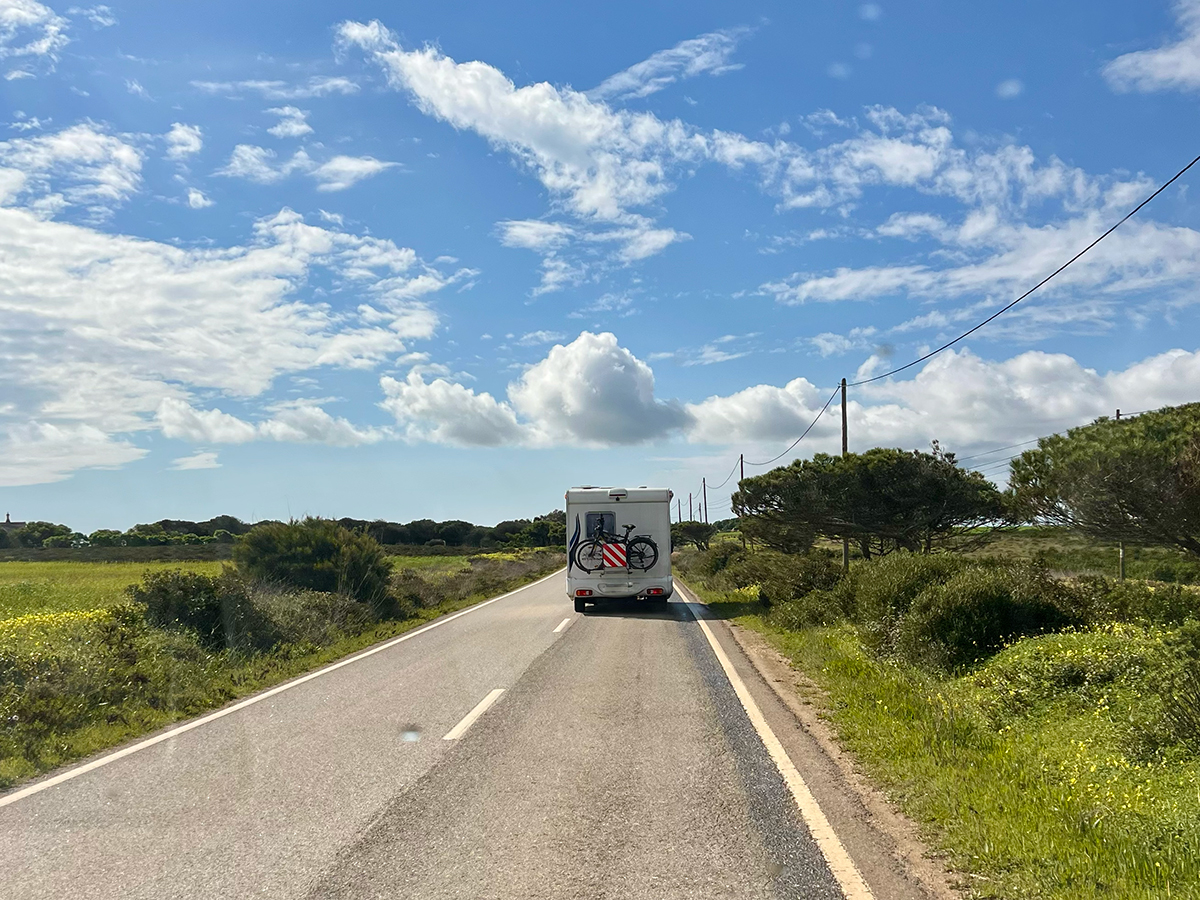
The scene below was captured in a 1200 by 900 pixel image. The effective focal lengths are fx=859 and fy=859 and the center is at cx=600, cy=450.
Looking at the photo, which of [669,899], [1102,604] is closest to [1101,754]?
[669,899]

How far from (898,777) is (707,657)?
24.5 ft

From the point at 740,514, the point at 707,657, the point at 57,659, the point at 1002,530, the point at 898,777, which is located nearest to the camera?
the point at 898,777

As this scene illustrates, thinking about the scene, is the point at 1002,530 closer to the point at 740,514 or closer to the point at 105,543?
the point at 740,514

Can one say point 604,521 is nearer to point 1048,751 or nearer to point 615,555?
point 615,555

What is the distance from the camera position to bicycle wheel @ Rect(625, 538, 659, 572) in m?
22.6

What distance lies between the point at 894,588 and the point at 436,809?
1060cm

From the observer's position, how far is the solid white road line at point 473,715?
27.2ft

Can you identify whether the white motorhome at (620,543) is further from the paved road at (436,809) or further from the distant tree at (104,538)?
the distant tree at (104,538)

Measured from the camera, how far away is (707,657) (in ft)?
45.6

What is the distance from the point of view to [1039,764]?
265 inches

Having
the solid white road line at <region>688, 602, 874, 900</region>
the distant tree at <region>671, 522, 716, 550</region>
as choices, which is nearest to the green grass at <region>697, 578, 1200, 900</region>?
the solid white road line at <region>688, 602, 874, 900</region>

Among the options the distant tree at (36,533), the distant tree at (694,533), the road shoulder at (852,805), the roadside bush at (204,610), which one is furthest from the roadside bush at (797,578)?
the distant tree at (36,533)

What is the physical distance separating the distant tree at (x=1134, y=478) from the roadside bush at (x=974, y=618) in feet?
15.3

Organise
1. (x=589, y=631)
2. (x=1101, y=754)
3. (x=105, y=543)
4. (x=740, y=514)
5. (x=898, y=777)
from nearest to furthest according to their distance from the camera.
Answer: (x=898, y=777) → (x=1101, y=754) → (x=589, y=631) → (x=740, y=514) → (x=105, y=543)
